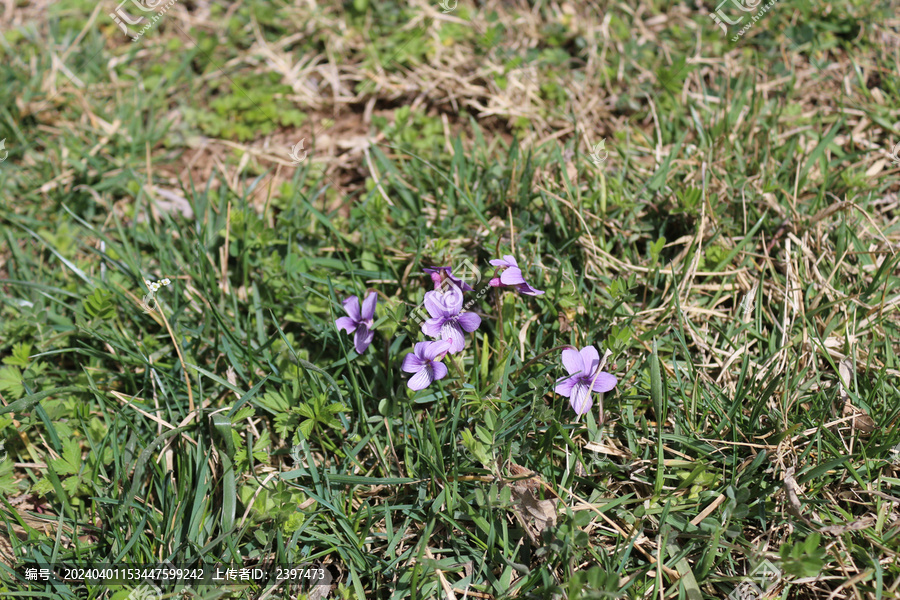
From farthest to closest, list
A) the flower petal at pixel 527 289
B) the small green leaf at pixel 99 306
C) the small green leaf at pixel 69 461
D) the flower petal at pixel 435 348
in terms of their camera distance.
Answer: the small green leaf at pixel 99 306
the small green leaf at pixel 69 461
the flower petal at pixel 527 289
the flower petal at pixel 435 348

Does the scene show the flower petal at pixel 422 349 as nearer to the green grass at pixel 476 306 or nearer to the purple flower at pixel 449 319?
the purple flower at pixel 449 319


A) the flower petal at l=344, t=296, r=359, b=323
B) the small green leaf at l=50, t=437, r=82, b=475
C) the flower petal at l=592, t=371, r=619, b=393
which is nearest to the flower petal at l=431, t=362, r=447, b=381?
the flower petal at l=344, t=296, r=359, b=323

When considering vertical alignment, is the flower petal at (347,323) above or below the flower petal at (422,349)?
below

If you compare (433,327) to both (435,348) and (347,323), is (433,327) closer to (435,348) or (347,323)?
(435,348)

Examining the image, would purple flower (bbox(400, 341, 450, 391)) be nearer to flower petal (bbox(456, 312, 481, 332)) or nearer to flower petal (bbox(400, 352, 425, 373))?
flower petal (bbox(400, 352, 425, 373))

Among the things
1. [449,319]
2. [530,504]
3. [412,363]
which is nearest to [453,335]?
[449,319]

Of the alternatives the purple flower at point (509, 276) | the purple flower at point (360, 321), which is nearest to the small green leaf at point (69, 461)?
the purple flower at point (360, 321)

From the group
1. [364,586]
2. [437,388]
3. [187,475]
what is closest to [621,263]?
[437,388]
